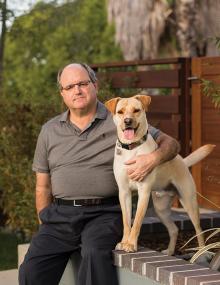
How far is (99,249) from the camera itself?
4.41 m

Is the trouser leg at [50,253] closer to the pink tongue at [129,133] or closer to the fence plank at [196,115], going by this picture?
the pink tongue at [129,133]

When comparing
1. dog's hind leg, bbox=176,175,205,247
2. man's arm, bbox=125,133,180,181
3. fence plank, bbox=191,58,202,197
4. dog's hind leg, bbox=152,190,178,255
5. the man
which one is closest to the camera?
man's arm, bbox=125,133,180,181

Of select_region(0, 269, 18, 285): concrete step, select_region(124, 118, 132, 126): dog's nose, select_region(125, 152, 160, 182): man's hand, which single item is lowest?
select_region(0, 269, 18, 285): concrete step

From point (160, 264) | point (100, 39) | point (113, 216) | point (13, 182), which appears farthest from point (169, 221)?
point (100, 39)

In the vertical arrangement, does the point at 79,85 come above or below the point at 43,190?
above

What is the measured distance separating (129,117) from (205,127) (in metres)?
3.98

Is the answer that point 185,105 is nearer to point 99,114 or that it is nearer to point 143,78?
point 143,78

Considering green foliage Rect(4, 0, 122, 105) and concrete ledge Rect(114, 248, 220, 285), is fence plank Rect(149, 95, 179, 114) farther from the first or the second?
green foliage Rect(4, 0, 122, 105)

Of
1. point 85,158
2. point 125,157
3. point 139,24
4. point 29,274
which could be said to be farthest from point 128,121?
point 139,24

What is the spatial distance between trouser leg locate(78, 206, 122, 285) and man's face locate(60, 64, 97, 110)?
0.69 metres

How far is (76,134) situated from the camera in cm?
480

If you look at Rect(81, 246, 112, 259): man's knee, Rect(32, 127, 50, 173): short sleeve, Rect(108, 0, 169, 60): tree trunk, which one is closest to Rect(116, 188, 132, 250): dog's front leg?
Rect(81, 246, 112, 259): man's knee

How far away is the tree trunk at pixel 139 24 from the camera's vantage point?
1656cm

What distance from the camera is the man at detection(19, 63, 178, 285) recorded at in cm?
454
